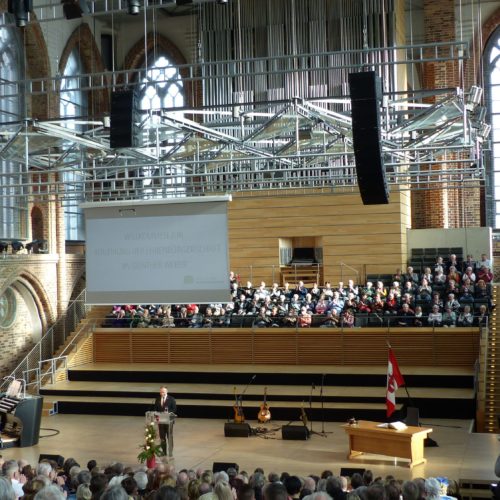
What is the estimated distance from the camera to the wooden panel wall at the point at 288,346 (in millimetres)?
21047

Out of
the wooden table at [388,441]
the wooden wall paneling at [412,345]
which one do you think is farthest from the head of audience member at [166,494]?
the wooden wall paneling at [412,345]

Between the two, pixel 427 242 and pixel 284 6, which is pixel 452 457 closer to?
pixel 427 242

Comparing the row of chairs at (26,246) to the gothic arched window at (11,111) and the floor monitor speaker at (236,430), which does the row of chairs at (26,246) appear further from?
the floor monitor speaker at (236,430)

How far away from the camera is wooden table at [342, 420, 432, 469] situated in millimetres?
14375

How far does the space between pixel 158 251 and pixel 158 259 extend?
14 centimetres

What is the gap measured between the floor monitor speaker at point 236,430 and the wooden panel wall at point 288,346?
199 inches

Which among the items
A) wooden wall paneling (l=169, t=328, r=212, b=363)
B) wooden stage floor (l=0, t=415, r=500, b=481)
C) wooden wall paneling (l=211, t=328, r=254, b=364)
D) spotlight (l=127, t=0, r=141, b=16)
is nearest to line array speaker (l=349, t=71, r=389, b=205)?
spotlight (l=127, t=0, r=141, b=16)

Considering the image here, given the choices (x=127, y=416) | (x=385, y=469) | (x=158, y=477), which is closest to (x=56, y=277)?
(x=127, y=416)

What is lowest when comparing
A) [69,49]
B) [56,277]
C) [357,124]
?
[56,277]

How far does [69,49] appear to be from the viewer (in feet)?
A: 89.0

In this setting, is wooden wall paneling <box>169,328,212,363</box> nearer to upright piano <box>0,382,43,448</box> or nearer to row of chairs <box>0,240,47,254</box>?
row of chairs <box>0,240,47,254</box>

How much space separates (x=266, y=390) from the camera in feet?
64.6

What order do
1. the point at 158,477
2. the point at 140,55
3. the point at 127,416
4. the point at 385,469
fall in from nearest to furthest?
the point at 158,477 < the point at 385,469 < the point at 127,416 < the point at 140,55

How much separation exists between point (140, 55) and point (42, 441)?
16440 millimetres
